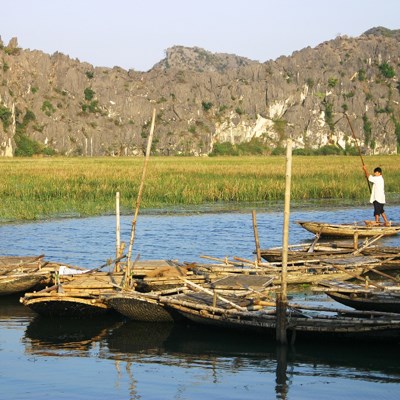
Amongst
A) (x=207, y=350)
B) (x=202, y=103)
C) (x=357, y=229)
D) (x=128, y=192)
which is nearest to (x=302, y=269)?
(x=207, y=350)

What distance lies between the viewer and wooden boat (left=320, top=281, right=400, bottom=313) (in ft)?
39.3

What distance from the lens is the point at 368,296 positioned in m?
12.3

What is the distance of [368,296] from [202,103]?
13855cm

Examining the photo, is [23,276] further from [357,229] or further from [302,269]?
[357,229]

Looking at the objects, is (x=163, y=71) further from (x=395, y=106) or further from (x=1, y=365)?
(x=1, y=365)

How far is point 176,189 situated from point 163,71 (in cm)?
12380

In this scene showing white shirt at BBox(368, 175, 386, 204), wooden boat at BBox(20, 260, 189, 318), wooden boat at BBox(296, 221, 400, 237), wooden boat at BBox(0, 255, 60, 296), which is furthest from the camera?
white shirt at BBox(368, 175, 386, 204)

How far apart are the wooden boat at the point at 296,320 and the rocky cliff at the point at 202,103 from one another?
Answer: 106444 millimetres

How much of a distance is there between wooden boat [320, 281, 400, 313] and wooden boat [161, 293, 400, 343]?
14.1 inches

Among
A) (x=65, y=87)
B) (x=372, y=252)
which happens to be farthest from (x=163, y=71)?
(x=372, y=252)

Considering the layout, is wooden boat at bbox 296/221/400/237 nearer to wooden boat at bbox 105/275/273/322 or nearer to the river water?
wooden boat at bbox 105/275/273/322

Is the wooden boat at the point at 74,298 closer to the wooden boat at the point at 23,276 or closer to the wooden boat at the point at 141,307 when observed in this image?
the wooden boat at the point at 141,307

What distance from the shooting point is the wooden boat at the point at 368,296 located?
1197 centimetres

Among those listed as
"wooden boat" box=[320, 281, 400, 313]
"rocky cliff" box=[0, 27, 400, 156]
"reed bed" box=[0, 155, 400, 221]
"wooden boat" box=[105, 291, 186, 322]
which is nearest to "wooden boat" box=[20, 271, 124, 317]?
"wooden boat" box=[105, 291, 186, 322]
